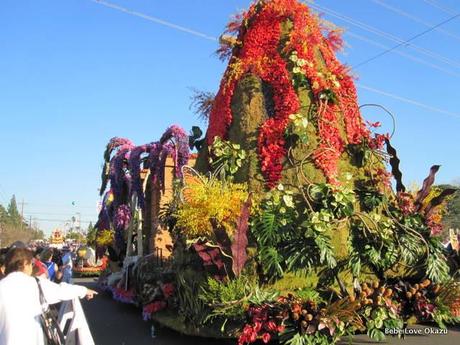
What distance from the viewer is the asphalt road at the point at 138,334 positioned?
7.53 m

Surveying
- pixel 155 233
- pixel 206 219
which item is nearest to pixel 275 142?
pixel 206 219

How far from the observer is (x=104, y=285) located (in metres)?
15.5

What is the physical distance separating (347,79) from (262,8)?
1.88 meters

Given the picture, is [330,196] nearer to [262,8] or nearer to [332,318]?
[332,318]

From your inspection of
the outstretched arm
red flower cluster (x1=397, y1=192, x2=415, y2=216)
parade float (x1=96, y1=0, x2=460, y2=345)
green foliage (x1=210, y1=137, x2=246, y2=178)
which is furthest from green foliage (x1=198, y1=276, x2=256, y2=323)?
red flower cluster (x1=397, y1=192, x2=415, y2=216)

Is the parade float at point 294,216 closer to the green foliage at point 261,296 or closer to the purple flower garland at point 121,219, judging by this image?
the green foliage at point 261,296

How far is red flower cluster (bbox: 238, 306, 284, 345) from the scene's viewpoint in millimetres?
6332

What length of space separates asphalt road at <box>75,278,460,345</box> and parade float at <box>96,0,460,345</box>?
32cm

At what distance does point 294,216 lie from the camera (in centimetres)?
734

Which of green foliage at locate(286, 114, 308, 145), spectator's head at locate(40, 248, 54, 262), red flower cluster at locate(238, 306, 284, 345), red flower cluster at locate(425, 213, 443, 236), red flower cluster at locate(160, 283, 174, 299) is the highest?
green foliage at locate(286, 114, 308, 145)

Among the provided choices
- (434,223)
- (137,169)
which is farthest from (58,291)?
(137,169)

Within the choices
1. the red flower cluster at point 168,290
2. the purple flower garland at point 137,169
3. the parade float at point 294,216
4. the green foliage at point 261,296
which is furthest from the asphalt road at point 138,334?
the purple flower garland at point 137,169

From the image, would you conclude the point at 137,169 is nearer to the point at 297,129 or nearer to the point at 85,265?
the point at 297,129

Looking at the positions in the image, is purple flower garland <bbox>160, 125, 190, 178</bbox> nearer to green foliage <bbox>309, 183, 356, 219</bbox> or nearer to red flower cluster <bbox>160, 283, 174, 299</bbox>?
red flower cluster <bbox>160, 283, 174, 299</bbox>
